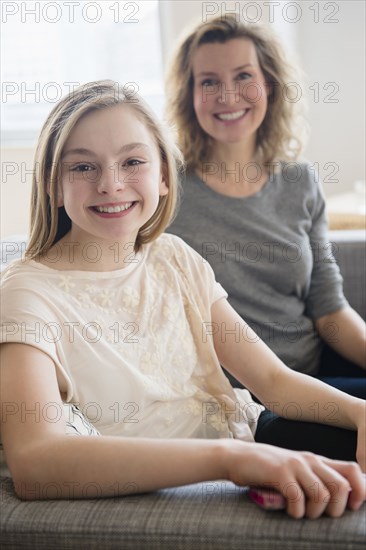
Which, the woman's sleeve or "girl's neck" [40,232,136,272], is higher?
A: "girl's neck" [40,232,136,272]

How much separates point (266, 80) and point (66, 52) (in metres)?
1.73

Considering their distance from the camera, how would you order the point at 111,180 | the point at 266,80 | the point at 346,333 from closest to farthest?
1. the point at 111,180
2. the point at 346,333
3. the point at 266,80

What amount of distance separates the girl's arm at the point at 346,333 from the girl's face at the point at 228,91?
0.41 meters

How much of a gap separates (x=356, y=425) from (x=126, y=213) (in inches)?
17.3

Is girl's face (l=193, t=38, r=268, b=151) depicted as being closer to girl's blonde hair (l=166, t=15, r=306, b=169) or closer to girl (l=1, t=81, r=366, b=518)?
girl's blonde hair (l=166, t=15, r=306, b=169)

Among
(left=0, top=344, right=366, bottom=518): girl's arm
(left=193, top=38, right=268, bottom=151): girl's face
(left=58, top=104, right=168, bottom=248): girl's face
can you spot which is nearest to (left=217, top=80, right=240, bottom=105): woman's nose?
(left=193, top=38, right=268, bottom=151): girl's face

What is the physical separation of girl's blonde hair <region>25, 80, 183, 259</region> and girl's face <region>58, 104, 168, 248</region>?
0.04 ft

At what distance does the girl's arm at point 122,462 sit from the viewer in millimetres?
989

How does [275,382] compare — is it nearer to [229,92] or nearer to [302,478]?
[302,478]

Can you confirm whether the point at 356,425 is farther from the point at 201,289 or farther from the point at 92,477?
the point at 92,477

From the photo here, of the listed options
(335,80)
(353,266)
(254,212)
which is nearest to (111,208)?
(254,212)

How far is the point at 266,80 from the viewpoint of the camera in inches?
76.0

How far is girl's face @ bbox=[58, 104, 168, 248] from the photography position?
1.26 metres

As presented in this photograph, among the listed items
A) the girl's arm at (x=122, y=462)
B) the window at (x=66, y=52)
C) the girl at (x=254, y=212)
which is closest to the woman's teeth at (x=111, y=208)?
Answer: the girl's arm at (x=122, y=462)
